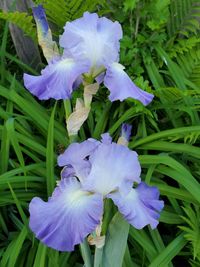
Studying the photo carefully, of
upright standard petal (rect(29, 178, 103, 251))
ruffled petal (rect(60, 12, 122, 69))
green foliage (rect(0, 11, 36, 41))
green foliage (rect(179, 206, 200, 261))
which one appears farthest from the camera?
green foliage (rect(0, 11, 36, 41))

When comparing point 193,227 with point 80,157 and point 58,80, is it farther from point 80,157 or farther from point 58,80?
point 58,80

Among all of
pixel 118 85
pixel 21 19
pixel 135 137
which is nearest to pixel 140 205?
pixel 118 85

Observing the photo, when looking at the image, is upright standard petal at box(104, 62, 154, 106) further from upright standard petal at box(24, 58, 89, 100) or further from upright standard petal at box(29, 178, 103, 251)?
upright standard petal at box(29, 178, 103, 251)

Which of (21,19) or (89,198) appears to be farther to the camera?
(21,19)

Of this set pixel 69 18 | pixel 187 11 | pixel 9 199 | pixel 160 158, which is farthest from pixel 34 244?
pixel 187 11

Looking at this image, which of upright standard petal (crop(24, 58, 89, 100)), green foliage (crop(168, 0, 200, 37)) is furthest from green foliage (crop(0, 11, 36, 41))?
upright standard petal (crop(24, 58, 89, 100))

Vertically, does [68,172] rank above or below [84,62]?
below

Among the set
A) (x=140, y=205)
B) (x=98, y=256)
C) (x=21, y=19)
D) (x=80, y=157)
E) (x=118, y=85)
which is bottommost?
(x=98, y=256)

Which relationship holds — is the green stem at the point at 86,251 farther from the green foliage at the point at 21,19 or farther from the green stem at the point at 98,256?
the green foliage at the point at 21,19
